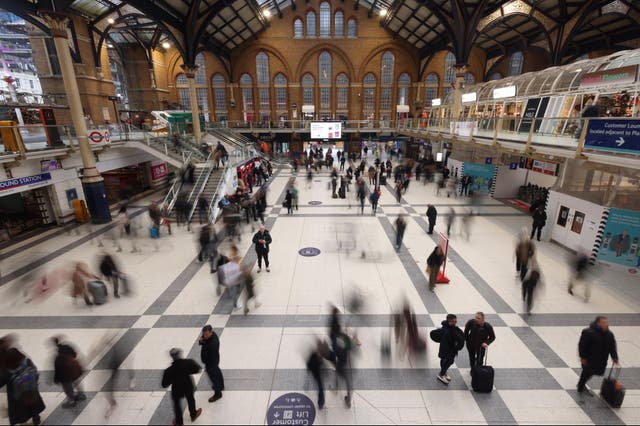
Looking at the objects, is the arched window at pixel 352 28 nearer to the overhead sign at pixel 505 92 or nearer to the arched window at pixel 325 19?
the arched window at pixel 325 19

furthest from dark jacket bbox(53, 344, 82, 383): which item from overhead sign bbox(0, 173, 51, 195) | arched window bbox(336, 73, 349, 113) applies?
arched window bbox(336, 73, 349, 113)

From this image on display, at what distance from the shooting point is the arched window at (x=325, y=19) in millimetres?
34469

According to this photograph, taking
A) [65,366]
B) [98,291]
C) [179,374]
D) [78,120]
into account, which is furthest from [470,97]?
[65,366]

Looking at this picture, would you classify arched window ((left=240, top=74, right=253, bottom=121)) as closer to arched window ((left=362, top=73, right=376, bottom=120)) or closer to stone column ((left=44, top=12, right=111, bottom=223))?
arched window ((left=362, top=73, right=376, bottom=120))

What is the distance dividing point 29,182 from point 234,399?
13.3 metres

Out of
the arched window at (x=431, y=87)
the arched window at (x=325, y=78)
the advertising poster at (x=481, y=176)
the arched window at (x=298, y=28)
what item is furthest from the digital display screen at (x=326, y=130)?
the advertising poster at (x=481, y=176)

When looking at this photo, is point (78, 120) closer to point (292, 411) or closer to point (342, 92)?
point (292, 411)

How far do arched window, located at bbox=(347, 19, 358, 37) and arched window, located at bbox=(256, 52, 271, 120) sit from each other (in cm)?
1011

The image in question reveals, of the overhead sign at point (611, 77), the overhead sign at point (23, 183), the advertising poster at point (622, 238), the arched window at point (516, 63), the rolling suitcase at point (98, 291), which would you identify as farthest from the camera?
the arched window at point (516, 63)

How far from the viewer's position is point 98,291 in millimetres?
7738

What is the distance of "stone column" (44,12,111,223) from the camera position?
12.4 m

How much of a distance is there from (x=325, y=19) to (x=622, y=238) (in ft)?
117

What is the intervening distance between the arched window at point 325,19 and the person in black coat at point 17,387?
1521 inches

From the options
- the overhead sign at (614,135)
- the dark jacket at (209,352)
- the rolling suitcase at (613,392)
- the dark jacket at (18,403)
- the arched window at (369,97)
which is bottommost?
the rolling suitcase at (613,392)
